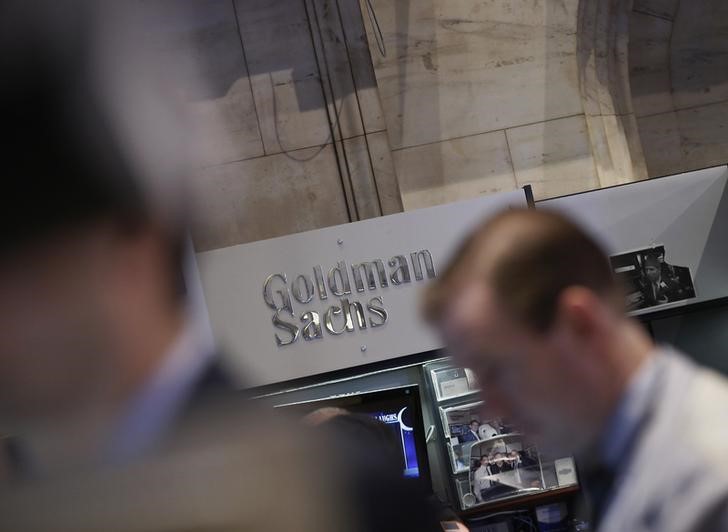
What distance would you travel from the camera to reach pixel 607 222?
233 inches

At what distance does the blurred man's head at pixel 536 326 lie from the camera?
0.78m

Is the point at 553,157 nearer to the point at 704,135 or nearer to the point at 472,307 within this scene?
the point at 704,135

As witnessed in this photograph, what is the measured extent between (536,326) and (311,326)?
475cm

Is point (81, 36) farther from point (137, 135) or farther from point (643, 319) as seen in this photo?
point (643, 319)

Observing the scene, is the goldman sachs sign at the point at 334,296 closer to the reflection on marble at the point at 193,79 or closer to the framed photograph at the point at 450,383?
the framed photograph at the point at 450,383

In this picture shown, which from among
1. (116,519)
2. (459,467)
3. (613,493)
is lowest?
(459,467)

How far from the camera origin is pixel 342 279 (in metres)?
5.57

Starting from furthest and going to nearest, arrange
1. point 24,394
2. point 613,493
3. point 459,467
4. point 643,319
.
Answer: point 643,319, point 459,467, point 613,493, point 24,394

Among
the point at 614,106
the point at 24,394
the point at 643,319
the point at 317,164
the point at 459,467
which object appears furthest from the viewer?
the point at 614,106

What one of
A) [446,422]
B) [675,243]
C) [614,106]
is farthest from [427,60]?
[446,422]

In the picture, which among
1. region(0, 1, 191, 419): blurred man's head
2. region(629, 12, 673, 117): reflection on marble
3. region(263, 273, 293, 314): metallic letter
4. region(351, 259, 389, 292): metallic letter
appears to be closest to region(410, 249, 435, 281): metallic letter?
region(351, 259, 389, 292): metallic letter

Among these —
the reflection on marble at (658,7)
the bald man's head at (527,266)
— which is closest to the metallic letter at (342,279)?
the reflection on marble at (658,7)

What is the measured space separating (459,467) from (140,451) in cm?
520

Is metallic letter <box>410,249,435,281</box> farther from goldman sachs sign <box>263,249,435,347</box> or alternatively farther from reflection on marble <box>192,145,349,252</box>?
reflection on marble <box>192,145,349,252</box>
